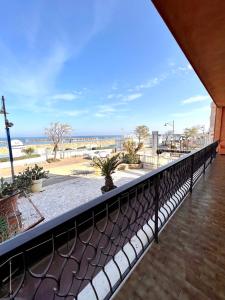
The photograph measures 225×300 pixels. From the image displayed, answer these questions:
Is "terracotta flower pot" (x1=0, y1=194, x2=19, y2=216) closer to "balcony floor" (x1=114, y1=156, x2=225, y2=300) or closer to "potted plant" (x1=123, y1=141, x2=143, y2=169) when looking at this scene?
"balcony floor" (x1=114, y1=156, x2=225, y2=300)

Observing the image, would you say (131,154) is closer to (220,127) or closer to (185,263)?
(220,127)

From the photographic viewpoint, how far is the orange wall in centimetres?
703

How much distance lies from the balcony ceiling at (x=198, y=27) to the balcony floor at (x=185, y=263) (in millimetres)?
2086

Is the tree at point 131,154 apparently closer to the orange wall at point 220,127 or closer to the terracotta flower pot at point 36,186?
the orange wall at point 220,127

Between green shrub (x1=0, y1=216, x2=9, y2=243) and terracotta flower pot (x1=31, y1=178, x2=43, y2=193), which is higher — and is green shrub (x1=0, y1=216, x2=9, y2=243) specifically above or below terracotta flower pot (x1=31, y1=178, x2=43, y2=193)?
above

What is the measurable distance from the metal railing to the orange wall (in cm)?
630

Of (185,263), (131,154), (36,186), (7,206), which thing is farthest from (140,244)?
(131,154)

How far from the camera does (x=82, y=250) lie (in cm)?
116

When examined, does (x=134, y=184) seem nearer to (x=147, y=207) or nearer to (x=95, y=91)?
(x=147, y=207)

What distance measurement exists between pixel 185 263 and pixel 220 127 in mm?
7519

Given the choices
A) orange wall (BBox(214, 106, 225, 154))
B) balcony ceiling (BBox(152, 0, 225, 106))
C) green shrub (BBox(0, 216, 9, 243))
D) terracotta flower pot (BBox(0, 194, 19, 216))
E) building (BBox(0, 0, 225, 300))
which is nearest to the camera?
building (BBox(0, 0, 225, 300))

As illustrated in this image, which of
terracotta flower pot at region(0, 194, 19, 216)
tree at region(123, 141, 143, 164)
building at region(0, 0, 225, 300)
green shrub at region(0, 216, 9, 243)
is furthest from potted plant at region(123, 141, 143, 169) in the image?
green shrub at region(0, 216, 9, 243)

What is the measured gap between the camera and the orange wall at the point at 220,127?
7.03m

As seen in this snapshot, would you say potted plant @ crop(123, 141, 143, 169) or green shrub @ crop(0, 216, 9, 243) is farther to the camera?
potted plant @ crop(123, 141, 143, 169)
